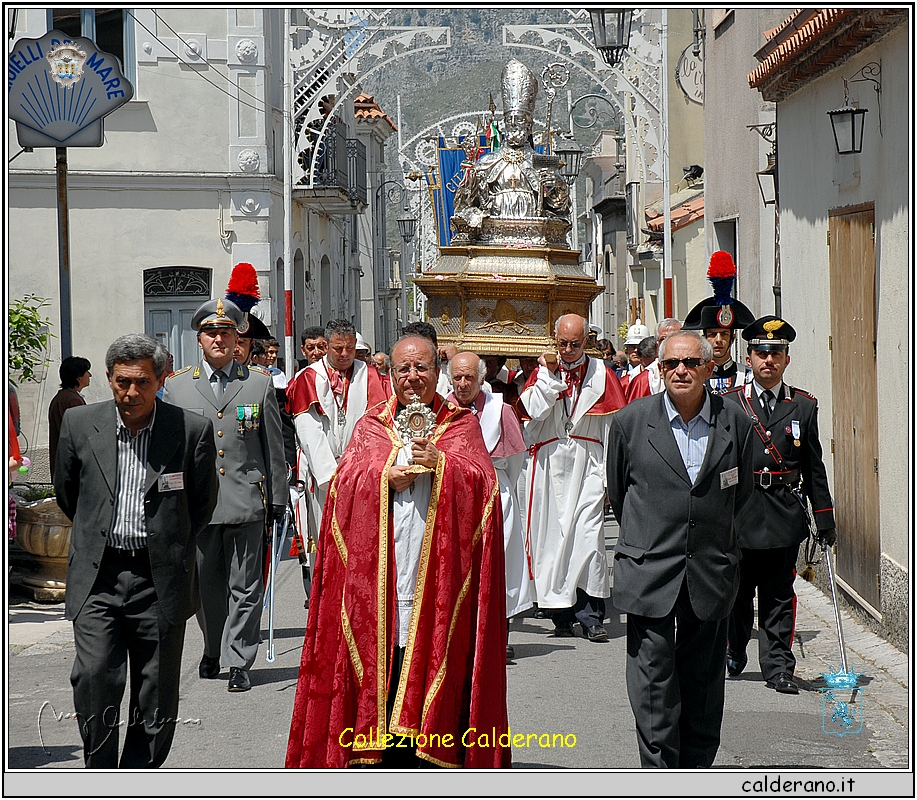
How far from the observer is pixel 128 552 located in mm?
5043

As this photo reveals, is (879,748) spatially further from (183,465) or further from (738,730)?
(183,465)

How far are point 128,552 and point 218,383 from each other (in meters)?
2.51

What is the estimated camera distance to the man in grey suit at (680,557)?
16.9 ft

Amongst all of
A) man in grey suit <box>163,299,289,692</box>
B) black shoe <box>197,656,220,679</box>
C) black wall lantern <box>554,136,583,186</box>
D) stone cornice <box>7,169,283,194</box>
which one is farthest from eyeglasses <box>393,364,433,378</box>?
black wall lantern <box>554,136,583,186</box>

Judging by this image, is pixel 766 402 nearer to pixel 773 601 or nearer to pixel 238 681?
pixel 773 601

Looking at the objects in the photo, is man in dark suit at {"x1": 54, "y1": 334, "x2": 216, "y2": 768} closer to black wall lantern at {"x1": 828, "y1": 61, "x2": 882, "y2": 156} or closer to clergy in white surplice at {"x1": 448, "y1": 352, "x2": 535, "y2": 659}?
clergy in white surplice at {"x1": 448, "y1": 352, "x2": 535, "y2": 659}

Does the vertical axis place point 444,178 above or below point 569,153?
above

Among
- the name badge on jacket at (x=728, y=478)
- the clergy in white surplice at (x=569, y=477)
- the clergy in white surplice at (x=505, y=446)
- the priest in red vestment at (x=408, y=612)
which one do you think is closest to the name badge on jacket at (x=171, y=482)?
the priest in red vestment at (x=408, y=612)

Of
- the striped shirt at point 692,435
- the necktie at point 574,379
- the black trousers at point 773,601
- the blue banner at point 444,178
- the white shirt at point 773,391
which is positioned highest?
the blue banner at point 444,178

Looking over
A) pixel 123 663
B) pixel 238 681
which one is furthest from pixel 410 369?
pixel 238 681

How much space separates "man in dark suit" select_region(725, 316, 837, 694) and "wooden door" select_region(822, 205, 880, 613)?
1397mm

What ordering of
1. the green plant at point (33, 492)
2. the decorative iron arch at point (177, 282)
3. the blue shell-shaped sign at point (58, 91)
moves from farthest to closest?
the decorative iron arch at point (177, 282), the green plant at point (33, 492), the blue shell-shaped sign at point (58, 91)

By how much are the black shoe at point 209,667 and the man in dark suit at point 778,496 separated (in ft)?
9.86

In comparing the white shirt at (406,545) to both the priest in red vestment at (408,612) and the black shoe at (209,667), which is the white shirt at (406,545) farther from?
the black shoe at (209,667)
